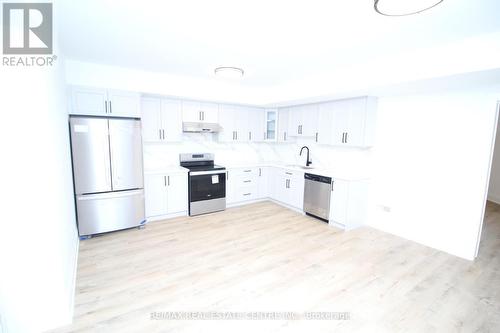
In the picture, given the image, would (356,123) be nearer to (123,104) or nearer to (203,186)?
(203,186)

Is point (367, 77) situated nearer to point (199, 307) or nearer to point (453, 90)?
point (453, 90)

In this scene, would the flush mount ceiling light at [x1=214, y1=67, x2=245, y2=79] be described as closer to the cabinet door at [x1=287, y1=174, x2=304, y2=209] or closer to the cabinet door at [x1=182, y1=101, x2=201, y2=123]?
the cabinet door at [x1=182, y1=101, x2=201, y2=123]

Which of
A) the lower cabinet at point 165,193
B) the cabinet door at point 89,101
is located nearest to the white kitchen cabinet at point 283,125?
the lower cabinet at point 165,193

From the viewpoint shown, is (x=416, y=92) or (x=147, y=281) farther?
(x=416, y=92)

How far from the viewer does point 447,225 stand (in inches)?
131

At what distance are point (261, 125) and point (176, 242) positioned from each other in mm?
3406

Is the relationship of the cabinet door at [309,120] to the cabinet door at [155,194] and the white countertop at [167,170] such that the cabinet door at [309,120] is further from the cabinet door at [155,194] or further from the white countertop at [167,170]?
the cabinet door at [155,194]

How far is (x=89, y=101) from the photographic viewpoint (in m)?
3.38

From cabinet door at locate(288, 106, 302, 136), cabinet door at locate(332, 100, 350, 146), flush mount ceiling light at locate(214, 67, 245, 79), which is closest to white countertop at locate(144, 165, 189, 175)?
flush mount ceiling light at locate(214, 67, 245, 79)

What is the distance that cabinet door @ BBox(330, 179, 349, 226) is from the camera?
13.0 ft

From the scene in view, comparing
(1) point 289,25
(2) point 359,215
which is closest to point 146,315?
(1) point 289,25

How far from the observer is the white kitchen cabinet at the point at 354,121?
12.9ft

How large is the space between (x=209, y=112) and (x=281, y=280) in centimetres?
354

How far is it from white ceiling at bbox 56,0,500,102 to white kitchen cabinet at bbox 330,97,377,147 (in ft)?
2.84
